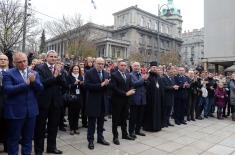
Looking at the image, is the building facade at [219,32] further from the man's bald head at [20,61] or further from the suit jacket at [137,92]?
the man's bald head at [20,61]

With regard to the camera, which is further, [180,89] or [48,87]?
[180,89]

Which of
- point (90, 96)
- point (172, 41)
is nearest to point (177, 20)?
point (172, 41)

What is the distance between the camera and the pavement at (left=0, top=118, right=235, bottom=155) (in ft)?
19.8

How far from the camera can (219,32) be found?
112 feet

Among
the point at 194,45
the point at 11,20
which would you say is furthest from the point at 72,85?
the point at 194,45

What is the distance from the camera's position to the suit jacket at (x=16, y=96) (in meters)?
4.49

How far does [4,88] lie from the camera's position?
179 inches

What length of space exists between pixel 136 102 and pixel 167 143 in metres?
1.39

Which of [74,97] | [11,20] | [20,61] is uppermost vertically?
[11,20]

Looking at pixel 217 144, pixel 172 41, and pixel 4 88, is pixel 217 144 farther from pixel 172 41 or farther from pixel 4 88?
pixel 172 41

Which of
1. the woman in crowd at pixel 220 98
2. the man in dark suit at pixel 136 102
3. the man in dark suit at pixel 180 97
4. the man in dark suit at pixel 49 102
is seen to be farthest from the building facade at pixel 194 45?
the man in dark suit at pixel 49 102

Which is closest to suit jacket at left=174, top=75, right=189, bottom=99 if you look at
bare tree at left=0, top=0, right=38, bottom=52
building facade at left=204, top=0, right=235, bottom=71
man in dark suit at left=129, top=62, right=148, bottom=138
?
man in dark suit at left=129, top=62, right=148, bottom=138

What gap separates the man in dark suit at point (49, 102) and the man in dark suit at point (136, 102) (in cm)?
240

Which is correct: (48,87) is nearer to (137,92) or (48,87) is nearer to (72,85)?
(72,85)
